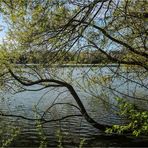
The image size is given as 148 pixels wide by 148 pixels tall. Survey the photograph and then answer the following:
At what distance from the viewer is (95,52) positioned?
1795 cm

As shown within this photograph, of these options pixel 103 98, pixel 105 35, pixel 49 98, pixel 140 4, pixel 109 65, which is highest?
pixel 140 4

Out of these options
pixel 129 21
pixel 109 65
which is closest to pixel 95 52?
pixel 109 65

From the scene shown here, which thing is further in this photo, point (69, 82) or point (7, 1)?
point (69, 82)

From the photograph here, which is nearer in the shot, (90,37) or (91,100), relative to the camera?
(90,37)

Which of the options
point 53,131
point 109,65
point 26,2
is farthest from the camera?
point 53,131

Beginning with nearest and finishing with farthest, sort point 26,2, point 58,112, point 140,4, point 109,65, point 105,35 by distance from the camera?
point 26,2 → point 140,4 → point 105,35 → point 109,65 → point 58,112

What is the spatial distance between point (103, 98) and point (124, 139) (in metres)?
2.63

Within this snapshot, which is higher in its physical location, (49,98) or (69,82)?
(69,82)

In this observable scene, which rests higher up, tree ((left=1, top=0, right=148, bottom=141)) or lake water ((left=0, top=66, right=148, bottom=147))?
tree ((left=1, top=0, right=148, bottom=141))

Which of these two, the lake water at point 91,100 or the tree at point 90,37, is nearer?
the tree at point 90,37

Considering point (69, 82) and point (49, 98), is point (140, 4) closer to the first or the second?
point (69, 82)

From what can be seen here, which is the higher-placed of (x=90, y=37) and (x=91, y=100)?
(x=90, y=37)

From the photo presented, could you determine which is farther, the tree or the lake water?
the lake water

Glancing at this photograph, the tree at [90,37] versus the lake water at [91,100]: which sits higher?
the tree at [90,37]
